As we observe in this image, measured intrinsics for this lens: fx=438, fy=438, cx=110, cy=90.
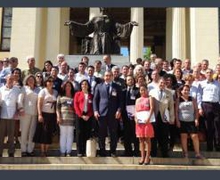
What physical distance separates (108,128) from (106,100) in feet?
1.99

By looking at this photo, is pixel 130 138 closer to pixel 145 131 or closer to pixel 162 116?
pixel 145 131

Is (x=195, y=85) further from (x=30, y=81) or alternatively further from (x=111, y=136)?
(x=30, y=81)

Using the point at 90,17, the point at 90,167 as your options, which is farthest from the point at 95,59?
the point at 90,17

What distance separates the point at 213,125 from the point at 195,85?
1052 millimetres

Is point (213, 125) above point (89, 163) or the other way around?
above

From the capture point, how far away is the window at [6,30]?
30.1m

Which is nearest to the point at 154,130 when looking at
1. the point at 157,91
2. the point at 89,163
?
the point at 157,91

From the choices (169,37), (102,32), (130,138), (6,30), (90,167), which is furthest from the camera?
(6,30)

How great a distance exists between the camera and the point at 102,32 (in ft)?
52.9

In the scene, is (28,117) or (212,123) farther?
(212,123)

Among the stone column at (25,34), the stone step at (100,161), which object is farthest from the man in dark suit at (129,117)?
the stone column at (25,34)

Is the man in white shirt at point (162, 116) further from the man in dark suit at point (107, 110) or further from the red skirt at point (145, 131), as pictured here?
the man in dark suit at point (107, 110)

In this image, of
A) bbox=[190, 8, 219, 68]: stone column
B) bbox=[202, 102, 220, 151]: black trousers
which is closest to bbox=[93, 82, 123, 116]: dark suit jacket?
bbox=[202, 102, 220, 151]: black trousers

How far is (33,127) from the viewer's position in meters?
9.62
